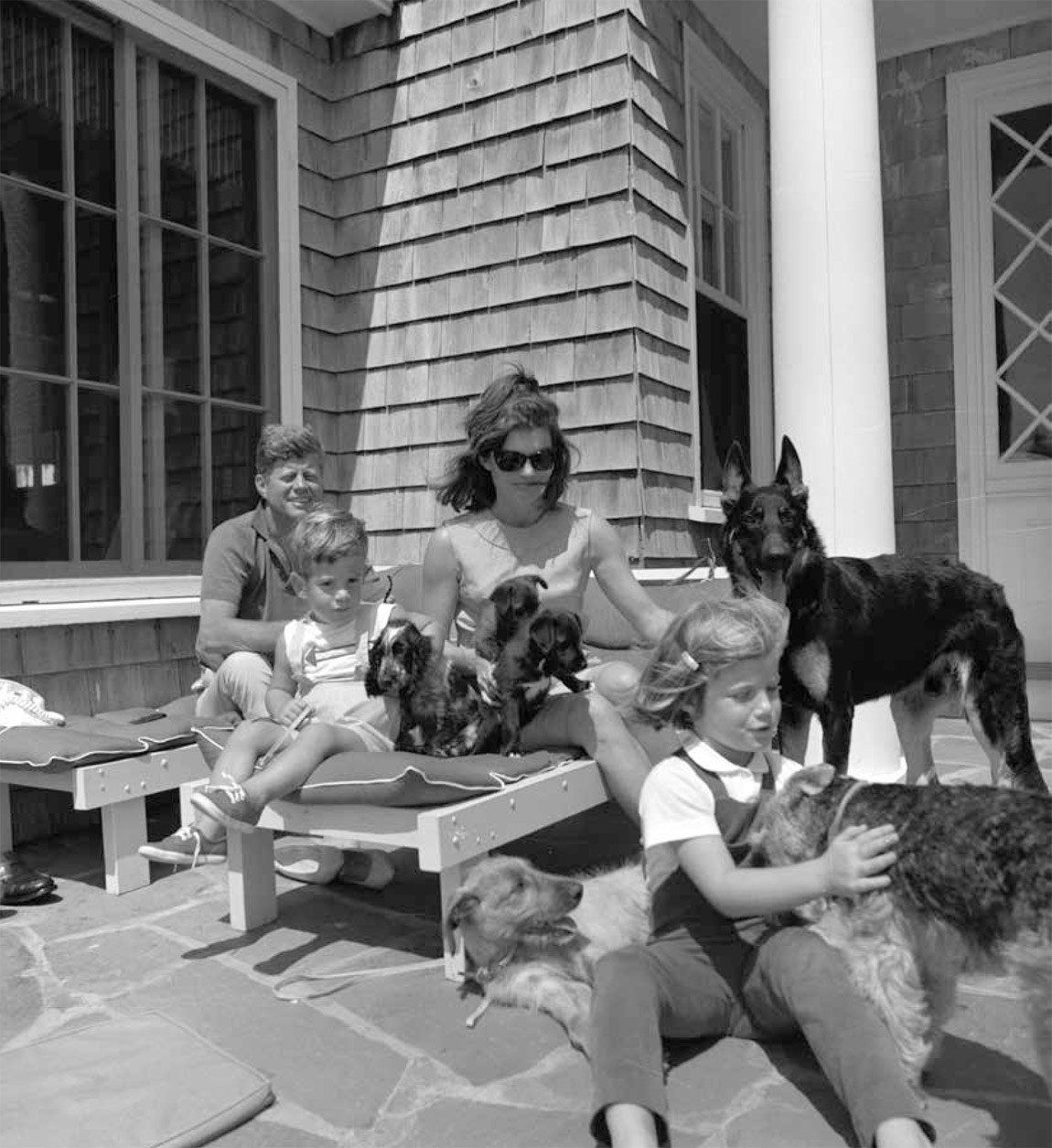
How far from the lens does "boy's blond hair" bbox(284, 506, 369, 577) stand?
3146 mm

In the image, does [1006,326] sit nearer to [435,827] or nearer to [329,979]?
[435,827]

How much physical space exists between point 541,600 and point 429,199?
3.42 m

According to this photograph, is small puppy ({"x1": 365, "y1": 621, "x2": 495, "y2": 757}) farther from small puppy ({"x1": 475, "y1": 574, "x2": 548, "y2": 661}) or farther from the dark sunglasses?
the dark sunglasses

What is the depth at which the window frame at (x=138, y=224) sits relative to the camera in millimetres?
4707

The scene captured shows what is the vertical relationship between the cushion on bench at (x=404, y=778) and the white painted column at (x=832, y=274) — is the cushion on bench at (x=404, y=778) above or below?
below

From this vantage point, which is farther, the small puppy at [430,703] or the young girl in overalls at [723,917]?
the small puppy at [430,703]

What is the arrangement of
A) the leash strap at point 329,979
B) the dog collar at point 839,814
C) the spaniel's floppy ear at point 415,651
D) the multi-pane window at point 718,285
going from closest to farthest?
1. the dog collar at point 839,814
2. the leash strap at point 329,979
3. the spaniel's floppy ear at point 415,651
4. the multi-pane window at point 718,285

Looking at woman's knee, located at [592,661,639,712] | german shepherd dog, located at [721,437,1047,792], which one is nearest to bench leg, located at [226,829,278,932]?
woman's knee, located at [592,661,639,712]

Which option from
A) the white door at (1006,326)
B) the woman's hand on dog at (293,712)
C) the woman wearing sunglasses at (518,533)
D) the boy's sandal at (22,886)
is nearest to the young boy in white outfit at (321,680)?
the woman's hand on dog at (293,712)

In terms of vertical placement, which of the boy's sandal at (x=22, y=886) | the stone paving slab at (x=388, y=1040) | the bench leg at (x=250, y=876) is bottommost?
the stone paving slab at (x=388, y=1040)

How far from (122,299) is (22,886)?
278 cm

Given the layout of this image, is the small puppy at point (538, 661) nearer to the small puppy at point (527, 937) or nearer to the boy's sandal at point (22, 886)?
the small puppy at point (527, 937)

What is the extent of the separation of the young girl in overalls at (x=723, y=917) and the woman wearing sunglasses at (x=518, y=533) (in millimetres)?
1075

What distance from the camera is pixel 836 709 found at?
3.29 metres
